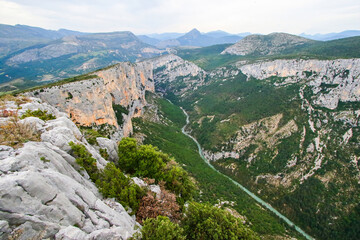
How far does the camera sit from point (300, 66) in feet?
449

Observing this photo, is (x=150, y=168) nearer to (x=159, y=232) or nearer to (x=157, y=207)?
(x=157, y=207)

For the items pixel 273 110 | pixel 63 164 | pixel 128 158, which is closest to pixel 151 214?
pixel 63 164

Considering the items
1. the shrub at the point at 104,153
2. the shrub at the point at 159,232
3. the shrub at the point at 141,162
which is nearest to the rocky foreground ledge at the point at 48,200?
the shrub at the point at 159,232

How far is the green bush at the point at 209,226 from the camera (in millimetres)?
23453

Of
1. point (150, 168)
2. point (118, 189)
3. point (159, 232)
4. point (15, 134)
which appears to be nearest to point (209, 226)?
point (159, 232)

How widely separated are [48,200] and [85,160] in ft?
29.4

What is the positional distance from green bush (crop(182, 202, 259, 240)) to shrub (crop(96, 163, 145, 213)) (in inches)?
287

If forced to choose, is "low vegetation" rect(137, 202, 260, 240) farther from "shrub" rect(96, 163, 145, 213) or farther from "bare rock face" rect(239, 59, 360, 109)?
"bare rock face" rect(239, 59, 360, 109)

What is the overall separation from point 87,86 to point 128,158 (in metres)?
44.0

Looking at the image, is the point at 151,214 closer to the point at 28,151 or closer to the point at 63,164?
the point at 63,164

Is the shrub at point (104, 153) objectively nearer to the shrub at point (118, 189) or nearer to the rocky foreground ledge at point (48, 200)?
the shrub at point (118, 189)

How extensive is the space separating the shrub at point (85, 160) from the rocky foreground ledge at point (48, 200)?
31.5 inches

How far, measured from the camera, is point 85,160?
76.8ft

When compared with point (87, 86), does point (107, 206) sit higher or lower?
lower
